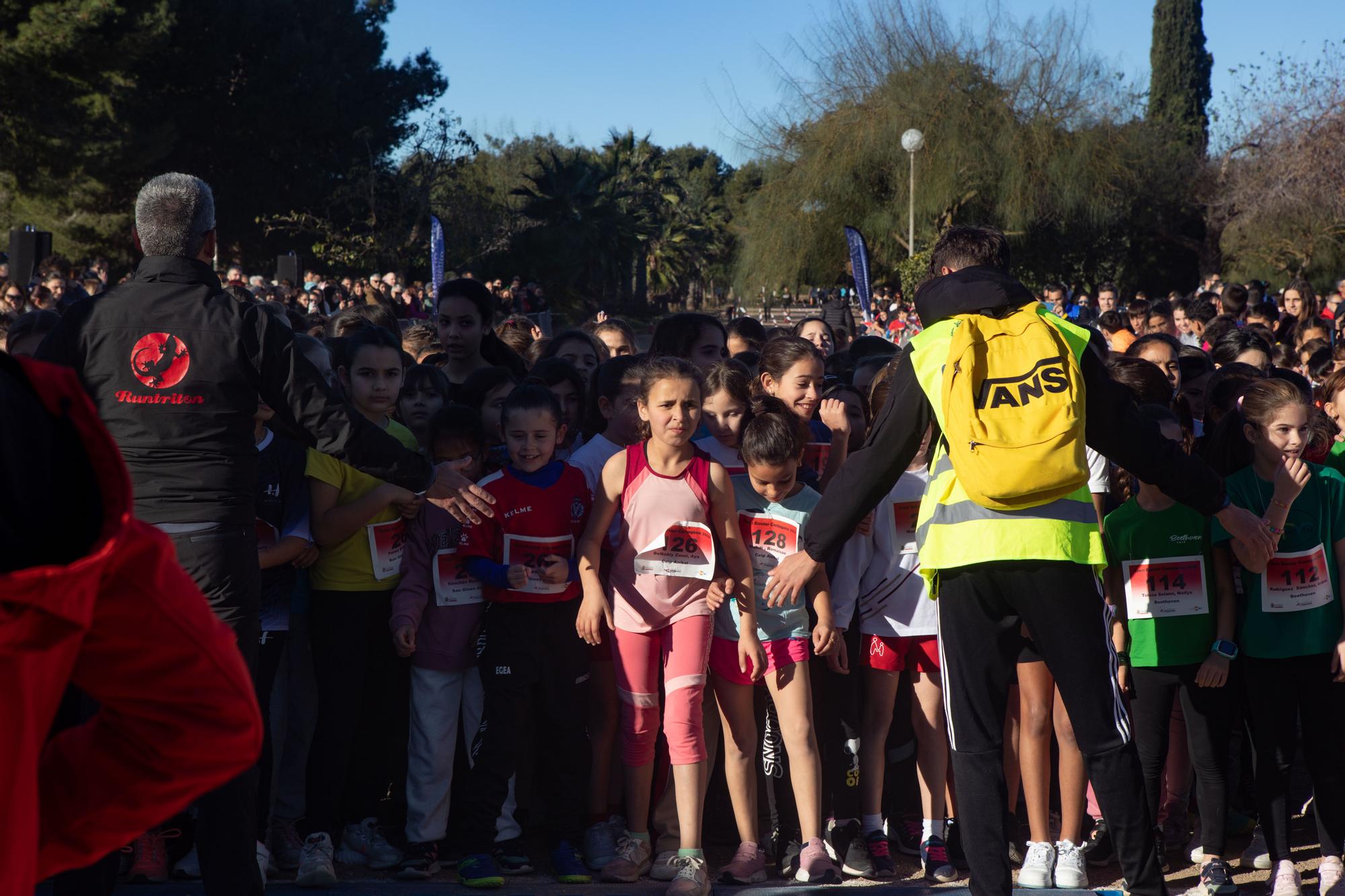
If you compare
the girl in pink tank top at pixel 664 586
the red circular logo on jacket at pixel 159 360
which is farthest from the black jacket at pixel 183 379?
the girl in pink tank top at pixel 664 586

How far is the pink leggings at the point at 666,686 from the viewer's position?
4387 mm

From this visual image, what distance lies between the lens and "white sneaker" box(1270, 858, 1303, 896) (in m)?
4.20

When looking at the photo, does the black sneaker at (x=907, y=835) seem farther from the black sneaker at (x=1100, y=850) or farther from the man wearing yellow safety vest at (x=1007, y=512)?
the man wearing yellow safety vest at (x=1007, y=512)

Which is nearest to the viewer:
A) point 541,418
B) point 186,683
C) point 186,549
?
point 186,683

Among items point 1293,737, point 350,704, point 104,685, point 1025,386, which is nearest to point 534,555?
point 350,704

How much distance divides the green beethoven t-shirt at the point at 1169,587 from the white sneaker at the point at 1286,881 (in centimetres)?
76

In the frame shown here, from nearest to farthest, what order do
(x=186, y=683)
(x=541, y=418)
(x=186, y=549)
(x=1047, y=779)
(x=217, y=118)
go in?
(x=186, y=683)
(x=186, y=549)
(x=1047, y=779)
(x=541, y=418)
(x=217, y=118)

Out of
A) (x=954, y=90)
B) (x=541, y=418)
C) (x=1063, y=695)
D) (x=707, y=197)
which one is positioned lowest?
(x=1063, y=695)

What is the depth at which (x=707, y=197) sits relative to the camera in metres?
71.2

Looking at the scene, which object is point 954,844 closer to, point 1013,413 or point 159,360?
point 1013,413

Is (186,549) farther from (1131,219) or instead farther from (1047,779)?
(1131,219)

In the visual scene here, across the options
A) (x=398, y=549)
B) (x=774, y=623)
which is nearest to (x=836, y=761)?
(x=774, y=623)

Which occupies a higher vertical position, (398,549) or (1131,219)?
(1131,219)

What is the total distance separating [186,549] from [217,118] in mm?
38261
